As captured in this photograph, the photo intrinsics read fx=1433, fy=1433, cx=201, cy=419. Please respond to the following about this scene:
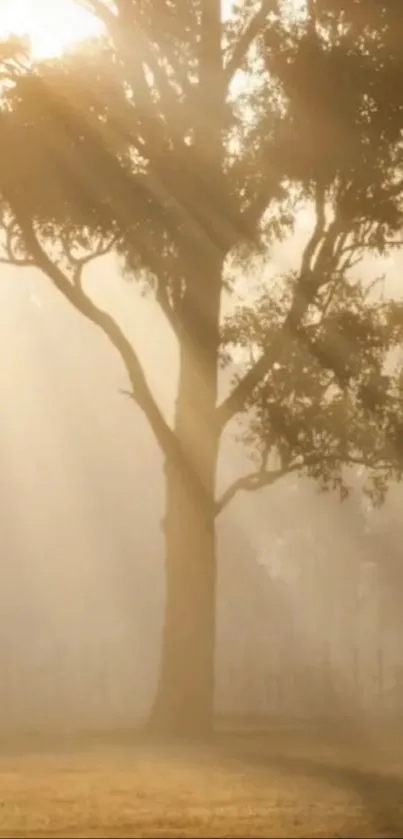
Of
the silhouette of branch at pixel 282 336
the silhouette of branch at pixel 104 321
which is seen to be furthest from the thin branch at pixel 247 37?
the silhouette of branch at pixel 104 321

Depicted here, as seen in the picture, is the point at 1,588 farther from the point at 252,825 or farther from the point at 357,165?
the point at 252,825

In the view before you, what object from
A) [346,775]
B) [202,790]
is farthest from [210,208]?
[202,790]

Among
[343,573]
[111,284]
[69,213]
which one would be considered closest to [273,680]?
[111,284]

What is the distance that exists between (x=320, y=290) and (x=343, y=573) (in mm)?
28350

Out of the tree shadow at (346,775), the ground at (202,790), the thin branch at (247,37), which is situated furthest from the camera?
the thin branch at (247,37)

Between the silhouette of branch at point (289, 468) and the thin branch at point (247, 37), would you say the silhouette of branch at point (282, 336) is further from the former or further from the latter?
the thin branch at point (247, 37)

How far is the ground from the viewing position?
7.94 metres

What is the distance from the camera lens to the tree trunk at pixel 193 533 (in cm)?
1948

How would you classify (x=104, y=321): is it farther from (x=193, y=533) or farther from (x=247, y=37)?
(x=247, y=37)

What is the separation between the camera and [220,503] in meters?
19.9

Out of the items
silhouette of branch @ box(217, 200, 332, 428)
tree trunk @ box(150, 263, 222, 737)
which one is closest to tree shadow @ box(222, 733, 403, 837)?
tree trunk @ box(150, 263, 222, 737)

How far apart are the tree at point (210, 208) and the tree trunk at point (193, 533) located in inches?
0.8

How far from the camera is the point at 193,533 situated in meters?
19.7

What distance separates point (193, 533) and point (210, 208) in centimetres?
445
